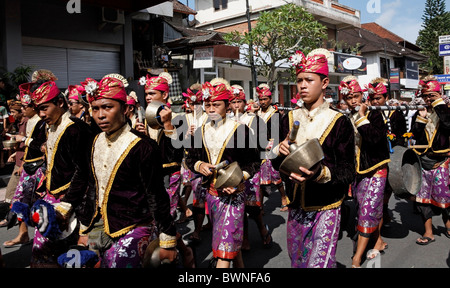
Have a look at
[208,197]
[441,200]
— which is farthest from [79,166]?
[441,200]

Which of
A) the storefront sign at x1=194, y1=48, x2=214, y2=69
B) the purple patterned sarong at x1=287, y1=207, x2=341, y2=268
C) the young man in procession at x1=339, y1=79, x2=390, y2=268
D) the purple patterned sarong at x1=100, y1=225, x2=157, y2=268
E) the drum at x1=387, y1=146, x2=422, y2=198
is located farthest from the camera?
the storefront sign at x1=194, y1=48, x2=214, y2=69

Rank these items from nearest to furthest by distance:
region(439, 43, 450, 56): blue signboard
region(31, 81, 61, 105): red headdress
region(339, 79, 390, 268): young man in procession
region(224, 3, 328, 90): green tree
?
region(31, 81, 61, 105): red headdress < region(339, 79, 390, 268): young man in procession < region(224, 3, 328, 90): green tree < region(439, 43, 450, 56): blue signboard

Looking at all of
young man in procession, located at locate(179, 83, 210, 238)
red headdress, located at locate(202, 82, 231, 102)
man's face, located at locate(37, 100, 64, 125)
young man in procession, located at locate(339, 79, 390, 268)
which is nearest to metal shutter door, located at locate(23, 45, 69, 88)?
young man in procession, located at locate(179, 83, 210, 238)

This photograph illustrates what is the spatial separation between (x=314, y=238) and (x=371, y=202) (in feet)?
6.03

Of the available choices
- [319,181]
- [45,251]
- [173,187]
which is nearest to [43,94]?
[45,251]

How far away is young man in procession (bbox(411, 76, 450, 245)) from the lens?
18.6 feet

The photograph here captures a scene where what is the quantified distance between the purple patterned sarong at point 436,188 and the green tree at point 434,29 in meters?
49.5

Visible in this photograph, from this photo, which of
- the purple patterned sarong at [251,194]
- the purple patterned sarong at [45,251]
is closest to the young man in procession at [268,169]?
the purple patterned sarong at [251,194]

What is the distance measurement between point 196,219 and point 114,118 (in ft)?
9.90

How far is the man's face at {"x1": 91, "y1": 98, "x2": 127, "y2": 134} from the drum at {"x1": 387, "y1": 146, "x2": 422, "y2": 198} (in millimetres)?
3382

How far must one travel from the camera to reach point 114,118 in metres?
2.86

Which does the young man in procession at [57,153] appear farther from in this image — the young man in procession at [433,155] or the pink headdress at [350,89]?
the young man in procession at [433,155]

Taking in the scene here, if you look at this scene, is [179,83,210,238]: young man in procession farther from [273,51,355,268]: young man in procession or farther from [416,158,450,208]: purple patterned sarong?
[416,158,450,208]: purple patterned sarong
